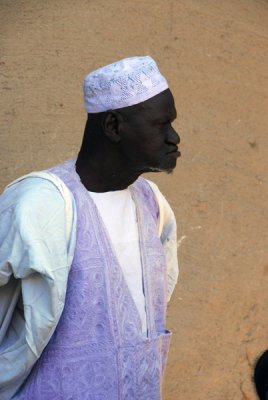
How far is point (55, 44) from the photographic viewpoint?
491cm

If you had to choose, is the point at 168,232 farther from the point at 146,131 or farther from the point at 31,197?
the point at 31,197

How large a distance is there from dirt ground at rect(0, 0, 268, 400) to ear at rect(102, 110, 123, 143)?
1.30m

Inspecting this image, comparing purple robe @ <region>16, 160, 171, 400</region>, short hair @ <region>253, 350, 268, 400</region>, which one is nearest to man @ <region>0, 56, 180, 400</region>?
purple robe @ <region>16, 160, 171, 400</region>

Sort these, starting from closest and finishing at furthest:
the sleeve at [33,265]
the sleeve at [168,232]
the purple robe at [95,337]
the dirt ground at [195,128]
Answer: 1. the sleeve at [33,265]
2. the purple robe at [95,337]
3. the sleeve at [168,232]
4. the dirt ground at [195,128]

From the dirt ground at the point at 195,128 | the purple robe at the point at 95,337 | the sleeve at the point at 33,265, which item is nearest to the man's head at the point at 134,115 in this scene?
the purple robe at the point at 95,337

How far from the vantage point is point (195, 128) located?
17.3ft

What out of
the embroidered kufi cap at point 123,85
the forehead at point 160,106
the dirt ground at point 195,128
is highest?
the embroidered kufi cap at point 123,85

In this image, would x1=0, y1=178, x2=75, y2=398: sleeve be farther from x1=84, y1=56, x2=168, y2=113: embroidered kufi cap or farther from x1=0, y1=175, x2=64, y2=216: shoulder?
x1=84, y1=56, x2=168, y2=113: embroidered kufi cap

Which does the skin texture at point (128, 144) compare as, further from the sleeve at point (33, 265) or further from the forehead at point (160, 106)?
the sleeve at point (33, 265)

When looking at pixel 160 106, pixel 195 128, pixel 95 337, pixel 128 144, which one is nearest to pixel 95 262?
pixel 95 337

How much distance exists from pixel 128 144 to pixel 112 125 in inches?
3.2

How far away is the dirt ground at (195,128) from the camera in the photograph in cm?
487

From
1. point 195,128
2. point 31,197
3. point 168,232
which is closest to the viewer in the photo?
point 31,197

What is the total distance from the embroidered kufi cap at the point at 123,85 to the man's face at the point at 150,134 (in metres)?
0.03
